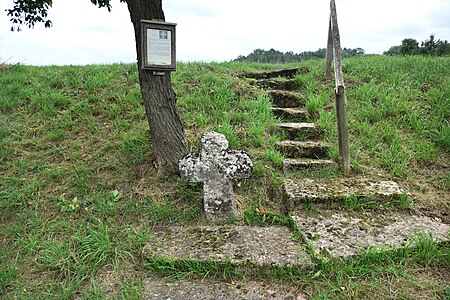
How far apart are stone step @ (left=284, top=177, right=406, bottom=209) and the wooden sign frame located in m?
1.65

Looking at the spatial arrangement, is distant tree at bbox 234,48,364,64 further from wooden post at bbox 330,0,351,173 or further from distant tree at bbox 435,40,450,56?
wooden post at bbox 330,0,351,173

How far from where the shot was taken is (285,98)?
4934 millimetres

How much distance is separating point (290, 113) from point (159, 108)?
1.99 m

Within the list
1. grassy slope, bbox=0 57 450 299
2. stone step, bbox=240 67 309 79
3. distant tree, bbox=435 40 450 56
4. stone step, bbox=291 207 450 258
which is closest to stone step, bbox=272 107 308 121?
grassy slope, bbox=0 57 450 299

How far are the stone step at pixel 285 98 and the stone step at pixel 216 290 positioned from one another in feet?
10.5

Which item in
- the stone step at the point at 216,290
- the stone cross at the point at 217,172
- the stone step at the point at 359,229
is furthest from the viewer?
the stone cross at the point at 217,172

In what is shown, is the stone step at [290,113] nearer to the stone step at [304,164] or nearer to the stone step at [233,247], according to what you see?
the stone step at [304,164]

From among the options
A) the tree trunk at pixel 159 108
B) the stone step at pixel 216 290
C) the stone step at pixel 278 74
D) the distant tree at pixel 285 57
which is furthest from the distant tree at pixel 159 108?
the distant tree at pixel 285 57

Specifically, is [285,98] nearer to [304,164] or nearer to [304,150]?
[304,150]

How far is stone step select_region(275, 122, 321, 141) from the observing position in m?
4.01

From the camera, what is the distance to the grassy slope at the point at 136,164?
7.51ft

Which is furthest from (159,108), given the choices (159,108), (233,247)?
(233,247)

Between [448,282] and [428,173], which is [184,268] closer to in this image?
[448,282]

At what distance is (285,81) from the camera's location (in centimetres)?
545
